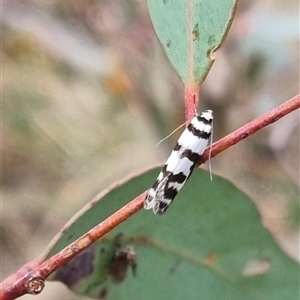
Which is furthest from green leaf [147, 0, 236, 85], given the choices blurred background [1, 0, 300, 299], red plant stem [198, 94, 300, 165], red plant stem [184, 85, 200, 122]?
blurred background [1, 0, 300, 299]

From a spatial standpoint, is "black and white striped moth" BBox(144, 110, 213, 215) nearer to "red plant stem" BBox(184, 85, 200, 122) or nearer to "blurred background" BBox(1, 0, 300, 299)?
"red plant stem" BBox(184, 85, 200, 122)

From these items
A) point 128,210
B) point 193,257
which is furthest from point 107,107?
point 128,210

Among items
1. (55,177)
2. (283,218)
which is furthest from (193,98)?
(55,177)

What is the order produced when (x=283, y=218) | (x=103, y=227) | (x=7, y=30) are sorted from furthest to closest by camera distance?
(x=7, y=30) → (x=283, y=218) → (x=103, y=227)

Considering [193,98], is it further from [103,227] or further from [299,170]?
[299,170]

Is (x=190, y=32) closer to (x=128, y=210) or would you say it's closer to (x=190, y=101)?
(x=190, y=101)

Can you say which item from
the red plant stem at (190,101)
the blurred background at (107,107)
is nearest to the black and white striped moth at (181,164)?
the red plant stem at (190,101)
